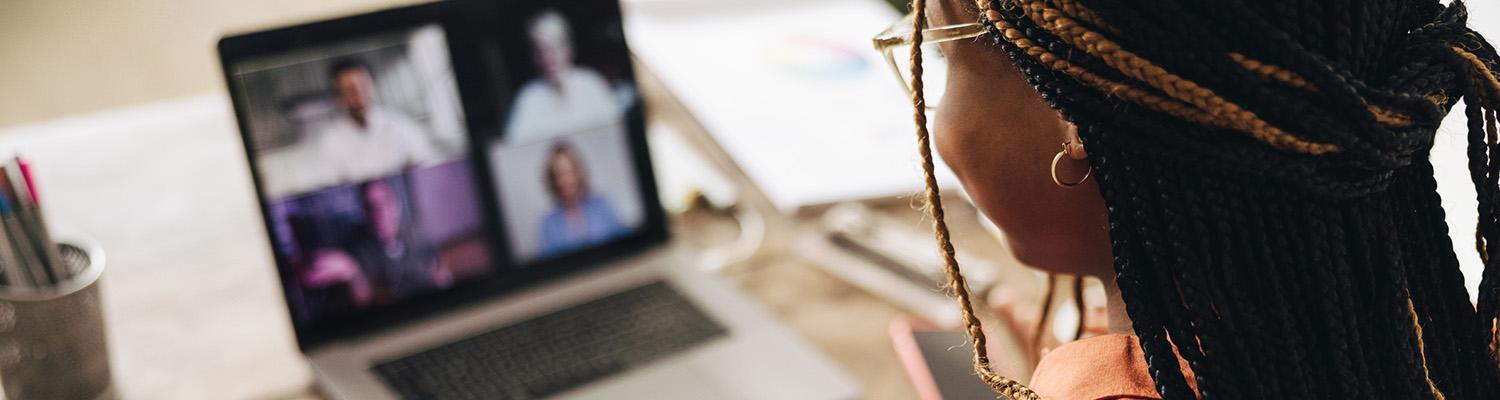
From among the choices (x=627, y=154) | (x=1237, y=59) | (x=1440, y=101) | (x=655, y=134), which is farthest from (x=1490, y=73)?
(x=655, y=134)

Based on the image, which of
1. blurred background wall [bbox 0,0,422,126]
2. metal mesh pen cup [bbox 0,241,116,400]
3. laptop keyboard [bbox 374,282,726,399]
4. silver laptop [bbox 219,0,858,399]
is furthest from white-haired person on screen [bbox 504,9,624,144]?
blurred background wall [bbox 0,0,422,126]

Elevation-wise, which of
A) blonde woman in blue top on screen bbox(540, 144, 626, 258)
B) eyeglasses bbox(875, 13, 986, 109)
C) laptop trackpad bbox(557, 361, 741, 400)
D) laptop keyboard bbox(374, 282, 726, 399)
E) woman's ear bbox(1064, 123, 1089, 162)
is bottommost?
laptop trackpad bbox(557, 361, 741, 400)

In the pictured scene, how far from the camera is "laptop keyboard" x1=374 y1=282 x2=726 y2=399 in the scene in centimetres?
82

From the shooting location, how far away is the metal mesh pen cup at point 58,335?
750mm

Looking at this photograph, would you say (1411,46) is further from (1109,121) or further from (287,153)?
(287,153)

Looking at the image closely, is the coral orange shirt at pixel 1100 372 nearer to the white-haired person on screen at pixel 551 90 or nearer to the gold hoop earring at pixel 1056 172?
the gold hoop earring at pixel 1056 172

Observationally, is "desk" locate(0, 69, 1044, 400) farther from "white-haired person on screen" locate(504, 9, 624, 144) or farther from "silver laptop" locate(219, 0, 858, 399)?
"white-haired person on screen" locate(504, 9, 624, 144)

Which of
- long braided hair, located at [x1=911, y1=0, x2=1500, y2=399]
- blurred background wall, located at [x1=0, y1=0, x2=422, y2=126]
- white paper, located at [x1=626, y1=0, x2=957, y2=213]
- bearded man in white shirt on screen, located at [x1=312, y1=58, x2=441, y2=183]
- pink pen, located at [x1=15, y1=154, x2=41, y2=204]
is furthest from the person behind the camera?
blurred background wall, located at [x1=0, y1=0, x2=422, y2=126]

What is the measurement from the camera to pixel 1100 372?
1.79 ft

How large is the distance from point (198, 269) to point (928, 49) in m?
0.76

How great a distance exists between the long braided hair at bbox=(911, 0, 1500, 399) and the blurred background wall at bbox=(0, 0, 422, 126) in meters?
2.13

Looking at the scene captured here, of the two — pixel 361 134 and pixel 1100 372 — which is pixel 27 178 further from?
pixel 1100 372

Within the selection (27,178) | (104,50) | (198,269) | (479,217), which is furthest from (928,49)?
(104,50)

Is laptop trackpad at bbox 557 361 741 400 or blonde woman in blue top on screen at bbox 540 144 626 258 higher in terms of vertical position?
blonde woman in blue top on screen at bbox 540 144 626 258
